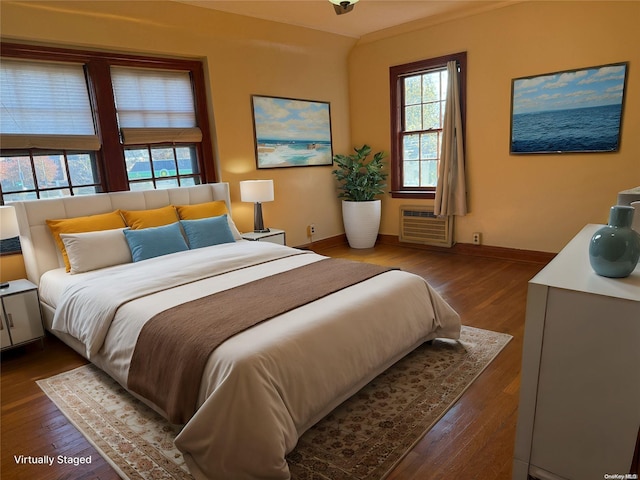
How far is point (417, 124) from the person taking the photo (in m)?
5.41

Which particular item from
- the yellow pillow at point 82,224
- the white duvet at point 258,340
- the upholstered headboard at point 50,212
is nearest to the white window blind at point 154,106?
the upholstered headboard at point 50,212

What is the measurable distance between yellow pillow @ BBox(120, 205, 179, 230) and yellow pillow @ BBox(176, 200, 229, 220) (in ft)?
0.44

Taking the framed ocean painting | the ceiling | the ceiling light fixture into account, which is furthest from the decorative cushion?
the framed ocean painting

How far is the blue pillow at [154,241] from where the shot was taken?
327 cm

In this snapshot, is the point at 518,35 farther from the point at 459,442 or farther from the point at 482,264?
the point at 459,442

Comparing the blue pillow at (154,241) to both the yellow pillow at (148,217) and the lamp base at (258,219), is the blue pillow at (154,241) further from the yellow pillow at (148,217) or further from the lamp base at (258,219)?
the lamp base at (258,219)

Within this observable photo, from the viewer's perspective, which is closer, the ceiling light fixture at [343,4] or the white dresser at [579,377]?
the white dresser at [579,377]

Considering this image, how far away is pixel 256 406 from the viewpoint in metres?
1.65

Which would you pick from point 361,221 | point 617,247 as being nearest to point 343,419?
point 617,247

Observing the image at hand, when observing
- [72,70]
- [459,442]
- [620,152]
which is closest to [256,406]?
[459,442]

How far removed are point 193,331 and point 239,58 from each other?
366 cm

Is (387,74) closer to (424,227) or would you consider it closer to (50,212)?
(424,227)

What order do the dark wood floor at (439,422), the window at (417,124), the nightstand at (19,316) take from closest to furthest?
the dark wood floor at (439,422) → the nightstand at (19,316) → the window at (417,124)

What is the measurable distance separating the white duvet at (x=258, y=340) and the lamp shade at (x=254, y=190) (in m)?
1.21
